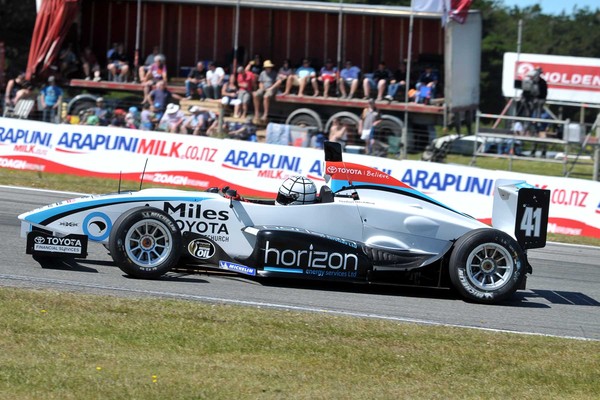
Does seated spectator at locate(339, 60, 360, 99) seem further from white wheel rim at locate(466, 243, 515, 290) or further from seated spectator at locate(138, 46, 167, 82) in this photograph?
white wheel rim at locate(466, 243, 515, 290)

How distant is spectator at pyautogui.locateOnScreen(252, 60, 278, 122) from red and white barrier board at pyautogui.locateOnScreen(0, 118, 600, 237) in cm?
488

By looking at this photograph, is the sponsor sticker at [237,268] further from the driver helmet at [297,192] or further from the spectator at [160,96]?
the spectator at [160,96]

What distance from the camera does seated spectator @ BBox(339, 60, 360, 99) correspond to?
74.7ft

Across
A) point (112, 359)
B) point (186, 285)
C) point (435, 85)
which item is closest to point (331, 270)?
point (186, 285)

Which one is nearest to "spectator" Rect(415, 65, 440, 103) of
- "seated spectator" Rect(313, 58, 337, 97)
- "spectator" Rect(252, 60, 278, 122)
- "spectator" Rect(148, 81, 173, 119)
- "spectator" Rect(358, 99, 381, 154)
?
"spectator" Rect(358, 99, 381, 154)

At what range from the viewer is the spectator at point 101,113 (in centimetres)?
2088

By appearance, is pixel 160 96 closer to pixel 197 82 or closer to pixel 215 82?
pixel 215 82

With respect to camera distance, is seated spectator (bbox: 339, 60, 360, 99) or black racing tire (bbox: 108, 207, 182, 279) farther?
seated spectator (bbox: 339, 60, 360, 99)

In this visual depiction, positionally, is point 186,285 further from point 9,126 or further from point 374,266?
point 9,126

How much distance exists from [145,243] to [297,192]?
1511mm

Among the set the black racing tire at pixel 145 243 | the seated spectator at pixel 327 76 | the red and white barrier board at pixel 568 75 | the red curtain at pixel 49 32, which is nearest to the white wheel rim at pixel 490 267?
the black racing tire at pixel 145 243

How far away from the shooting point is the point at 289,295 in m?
8.91

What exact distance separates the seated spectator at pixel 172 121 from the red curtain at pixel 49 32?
18.1ft

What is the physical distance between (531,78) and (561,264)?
10683 mm
